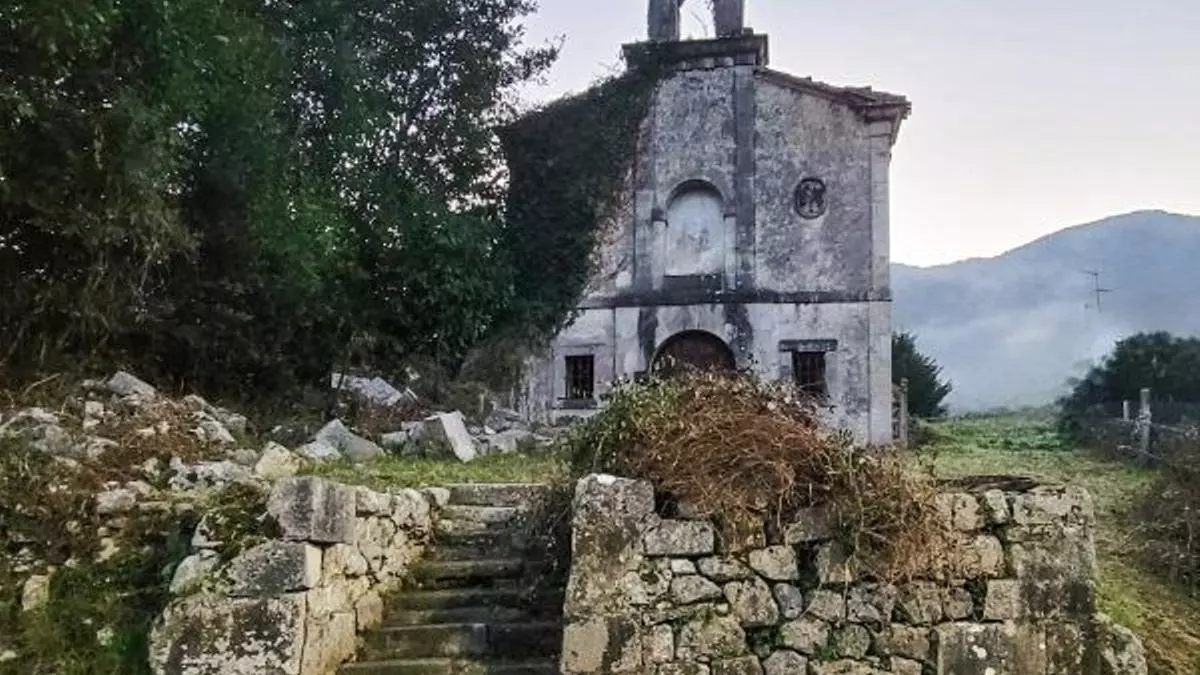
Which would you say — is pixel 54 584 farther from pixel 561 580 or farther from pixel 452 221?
pixel 452 221

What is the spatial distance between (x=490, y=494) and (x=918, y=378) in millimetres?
20452

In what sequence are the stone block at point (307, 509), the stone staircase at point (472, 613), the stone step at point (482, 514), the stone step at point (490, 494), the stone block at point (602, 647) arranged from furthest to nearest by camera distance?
the stone step at point (490, 494)
the stone step at point (482, 514)
the stone staircase at point (472, 613)
the stone block at point (307, 509)
the stone block at point (602, 647)

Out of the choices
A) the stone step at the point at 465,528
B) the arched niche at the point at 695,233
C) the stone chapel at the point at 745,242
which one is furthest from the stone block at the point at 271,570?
the arched niche at the point at 695,233

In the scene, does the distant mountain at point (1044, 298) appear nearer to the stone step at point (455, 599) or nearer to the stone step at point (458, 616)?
the stone step at point (455, 599)

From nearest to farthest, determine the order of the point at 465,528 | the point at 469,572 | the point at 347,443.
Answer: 1. the point at 469,572
2. the point at 465,528
3. the point at 347,443

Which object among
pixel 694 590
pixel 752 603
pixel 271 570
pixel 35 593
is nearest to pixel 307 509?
pixel 271 570

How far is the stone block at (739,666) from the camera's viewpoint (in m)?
5.79

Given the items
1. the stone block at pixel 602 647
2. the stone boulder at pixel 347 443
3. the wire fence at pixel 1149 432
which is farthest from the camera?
the wire fence at pixel 1149 432

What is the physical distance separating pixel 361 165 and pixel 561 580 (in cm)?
999

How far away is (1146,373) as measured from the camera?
2295 cm

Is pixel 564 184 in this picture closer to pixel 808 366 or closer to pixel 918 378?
pixel 808 366

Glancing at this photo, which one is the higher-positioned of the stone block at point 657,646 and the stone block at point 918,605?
the stone block at point 918,605

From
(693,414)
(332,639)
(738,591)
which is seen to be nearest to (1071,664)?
(738,591)

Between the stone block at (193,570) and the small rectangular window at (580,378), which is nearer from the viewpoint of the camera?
the stone block at (193,570)
